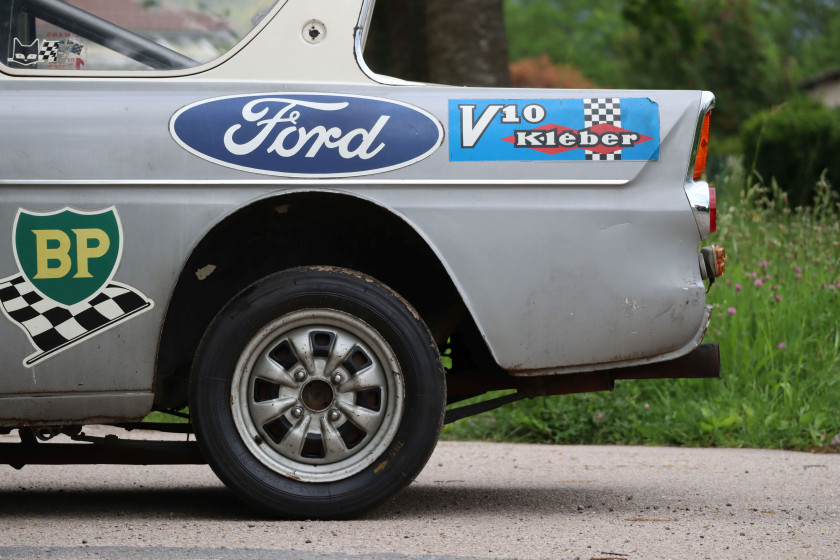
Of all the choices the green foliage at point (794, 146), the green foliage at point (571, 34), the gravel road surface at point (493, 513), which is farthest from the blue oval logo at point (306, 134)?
the green foliage at point (571, 34)

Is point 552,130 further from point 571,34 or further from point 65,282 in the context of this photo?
point 571,34

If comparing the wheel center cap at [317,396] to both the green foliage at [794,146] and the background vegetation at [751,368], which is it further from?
the green foliage at [794,146]

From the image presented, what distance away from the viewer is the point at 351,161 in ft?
11.9

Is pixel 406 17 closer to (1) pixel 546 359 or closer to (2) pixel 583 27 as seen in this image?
(1) pixel 546 359

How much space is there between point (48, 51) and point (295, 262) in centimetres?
110

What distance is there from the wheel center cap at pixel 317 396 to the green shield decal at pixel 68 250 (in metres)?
0.73

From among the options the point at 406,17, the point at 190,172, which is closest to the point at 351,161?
the point at 190,172

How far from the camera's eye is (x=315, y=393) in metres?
3.68

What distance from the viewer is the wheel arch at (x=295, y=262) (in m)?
3.82

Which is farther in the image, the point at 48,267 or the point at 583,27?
the point at 583,27

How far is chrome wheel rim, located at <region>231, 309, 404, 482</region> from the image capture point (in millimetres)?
3656

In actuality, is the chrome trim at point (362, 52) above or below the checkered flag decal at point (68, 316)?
above

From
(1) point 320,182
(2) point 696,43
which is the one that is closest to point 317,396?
(1) point 320,182

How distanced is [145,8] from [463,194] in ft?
4.32
